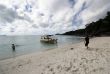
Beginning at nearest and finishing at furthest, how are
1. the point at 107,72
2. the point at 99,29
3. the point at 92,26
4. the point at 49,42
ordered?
the point at 107,72 < the point at 49,42 < the point at 99,29 < the point at 92,26

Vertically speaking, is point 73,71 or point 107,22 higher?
point 107,22

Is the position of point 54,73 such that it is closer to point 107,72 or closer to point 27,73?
point 27,73

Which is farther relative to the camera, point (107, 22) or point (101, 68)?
point (107, 22)

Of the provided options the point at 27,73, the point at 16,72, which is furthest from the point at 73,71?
the point at 16,72

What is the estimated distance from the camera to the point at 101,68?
7.11 meters

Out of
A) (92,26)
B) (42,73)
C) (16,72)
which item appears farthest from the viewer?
(92,26)

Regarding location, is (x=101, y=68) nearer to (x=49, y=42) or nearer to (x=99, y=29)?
(x=49, y=42)

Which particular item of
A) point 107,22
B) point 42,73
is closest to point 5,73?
point 42,73

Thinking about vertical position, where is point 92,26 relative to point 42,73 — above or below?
above

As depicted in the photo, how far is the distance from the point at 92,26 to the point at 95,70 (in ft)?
277

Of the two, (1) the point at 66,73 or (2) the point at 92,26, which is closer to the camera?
(1) the point at 66,73

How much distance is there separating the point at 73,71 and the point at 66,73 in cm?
46

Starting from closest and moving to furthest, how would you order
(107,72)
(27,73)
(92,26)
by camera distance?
(107,72) < (27,73) < (92,26)

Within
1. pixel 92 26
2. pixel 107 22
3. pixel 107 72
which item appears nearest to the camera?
pixel 107 72
